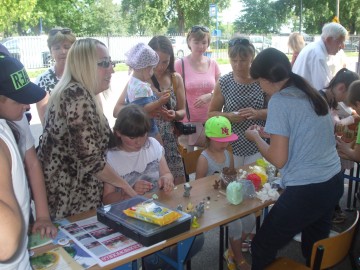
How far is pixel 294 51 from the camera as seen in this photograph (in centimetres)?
600

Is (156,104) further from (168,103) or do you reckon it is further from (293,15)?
(293,15)

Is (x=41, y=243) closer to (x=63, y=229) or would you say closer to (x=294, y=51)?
(x=63, y=229)

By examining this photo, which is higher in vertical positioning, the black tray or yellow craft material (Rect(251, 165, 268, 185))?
the black tray

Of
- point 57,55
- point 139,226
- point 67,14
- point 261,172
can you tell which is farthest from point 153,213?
point 67,14

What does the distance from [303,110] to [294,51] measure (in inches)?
176

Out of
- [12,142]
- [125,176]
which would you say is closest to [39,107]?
[125,176]

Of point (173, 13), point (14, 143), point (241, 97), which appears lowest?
point (241, 97)

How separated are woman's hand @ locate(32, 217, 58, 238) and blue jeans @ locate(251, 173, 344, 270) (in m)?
1.06

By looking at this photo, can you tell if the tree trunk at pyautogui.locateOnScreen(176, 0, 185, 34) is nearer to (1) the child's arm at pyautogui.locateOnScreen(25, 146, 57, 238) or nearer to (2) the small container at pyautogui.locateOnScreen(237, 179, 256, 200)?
(2) the small container at pyautogui.locateOnScreen(237, 179, 256, 200)

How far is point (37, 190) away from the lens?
1.79 meters

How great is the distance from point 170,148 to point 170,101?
0.40 metres

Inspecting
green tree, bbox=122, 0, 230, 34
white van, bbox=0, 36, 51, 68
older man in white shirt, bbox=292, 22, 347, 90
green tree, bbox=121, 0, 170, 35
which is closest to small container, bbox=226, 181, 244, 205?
older man in white shirt, bbox=292, 22, 347, 90

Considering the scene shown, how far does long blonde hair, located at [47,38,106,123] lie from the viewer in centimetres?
191

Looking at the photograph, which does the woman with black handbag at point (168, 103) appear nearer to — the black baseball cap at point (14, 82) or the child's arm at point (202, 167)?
the child's arm at point (202, 167)
